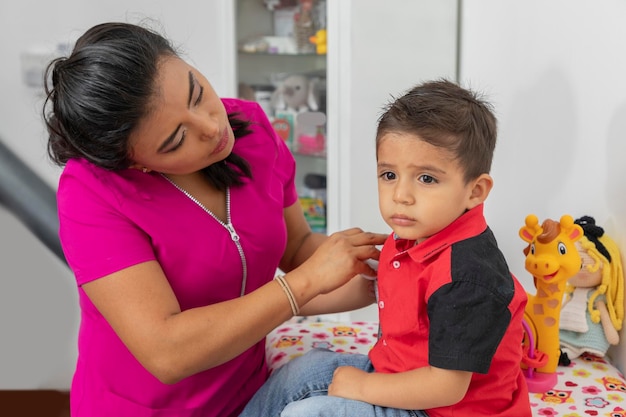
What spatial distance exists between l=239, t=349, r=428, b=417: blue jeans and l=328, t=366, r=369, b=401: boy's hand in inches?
0.5

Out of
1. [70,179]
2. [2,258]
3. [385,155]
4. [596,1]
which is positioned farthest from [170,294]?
[2,258]

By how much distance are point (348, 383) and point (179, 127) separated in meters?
0.50

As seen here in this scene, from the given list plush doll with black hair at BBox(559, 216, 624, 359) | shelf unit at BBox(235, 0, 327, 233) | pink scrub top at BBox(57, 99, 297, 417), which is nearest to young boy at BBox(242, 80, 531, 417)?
pink scrub top at BBox(57, 99, 297, 417)

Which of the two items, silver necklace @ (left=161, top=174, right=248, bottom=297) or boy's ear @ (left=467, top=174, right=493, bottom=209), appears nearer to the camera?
boy's ear @ (left=467, top=174, right=493, bottom=209)

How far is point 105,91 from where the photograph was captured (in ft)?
3.54

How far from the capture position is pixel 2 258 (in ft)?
8.57

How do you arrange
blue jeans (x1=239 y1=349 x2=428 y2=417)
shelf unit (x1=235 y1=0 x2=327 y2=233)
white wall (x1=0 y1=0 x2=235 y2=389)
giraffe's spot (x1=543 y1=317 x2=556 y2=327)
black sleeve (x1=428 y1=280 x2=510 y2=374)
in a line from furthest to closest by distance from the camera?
shelf unit (x1=235 y1=0 x2=327 y2=233) < white wall (x1=0 y1=0 x2=235 y2=389) < giraffe's spot (x1=543 y1=317 x2=556 y2=327) < blue jeans (x1=239 y1=349 x2=428 y2=417) < black sleeve (x1=428 y1=280 x2=510 y2=374)

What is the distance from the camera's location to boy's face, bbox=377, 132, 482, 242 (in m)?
1.03

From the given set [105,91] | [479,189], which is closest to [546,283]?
[479,189]

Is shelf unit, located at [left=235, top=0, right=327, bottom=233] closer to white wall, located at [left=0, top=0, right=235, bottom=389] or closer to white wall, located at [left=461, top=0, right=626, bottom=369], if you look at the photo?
white wall, located at [left=0, top=0, right=235, bottom=389]

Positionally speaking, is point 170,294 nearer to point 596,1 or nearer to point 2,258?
point 596,1

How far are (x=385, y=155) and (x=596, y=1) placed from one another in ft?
2.38

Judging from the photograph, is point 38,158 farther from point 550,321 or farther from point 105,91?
point 550,321

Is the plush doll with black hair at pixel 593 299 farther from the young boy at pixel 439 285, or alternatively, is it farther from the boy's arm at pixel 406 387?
the boy's arm at pixel 406 387
